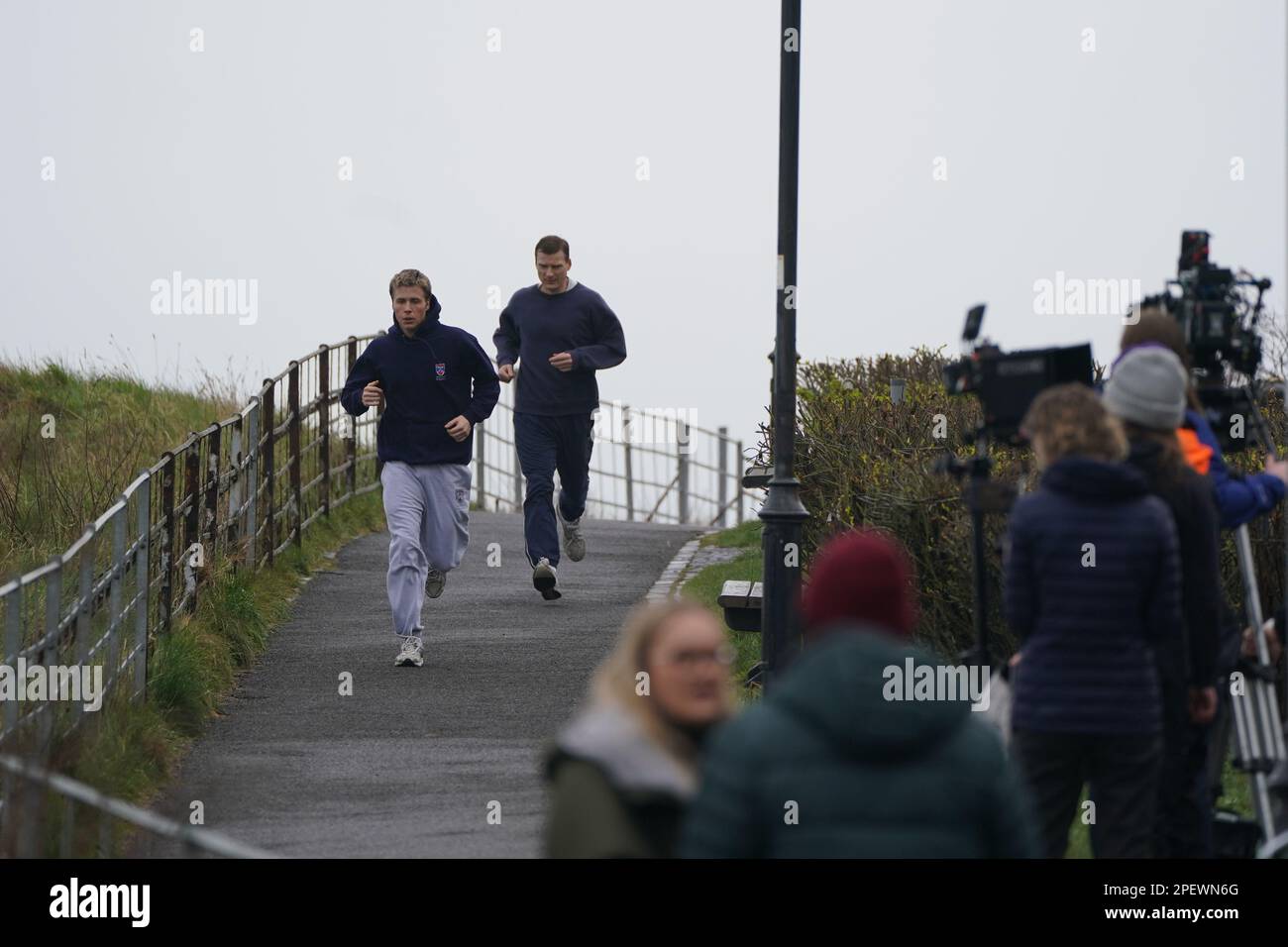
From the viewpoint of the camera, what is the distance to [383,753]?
916 centimetres

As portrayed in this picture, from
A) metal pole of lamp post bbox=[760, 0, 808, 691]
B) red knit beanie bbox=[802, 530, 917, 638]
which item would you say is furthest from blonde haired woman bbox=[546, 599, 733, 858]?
metal pole of lamp post bbox=[760, 0, 808, 691]

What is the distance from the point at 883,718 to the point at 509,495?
22467mm

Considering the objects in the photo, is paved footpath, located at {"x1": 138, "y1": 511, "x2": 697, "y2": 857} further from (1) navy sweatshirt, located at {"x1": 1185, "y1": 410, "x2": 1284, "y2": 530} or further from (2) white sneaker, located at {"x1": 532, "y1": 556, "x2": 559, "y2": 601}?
(1) navy sweatshirt, located at {"x1": 1185, "y1": 410, "x2": 1284, "y2": 530}

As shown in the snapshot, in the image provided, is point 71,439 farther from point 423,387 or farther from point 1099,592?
point 1099,592

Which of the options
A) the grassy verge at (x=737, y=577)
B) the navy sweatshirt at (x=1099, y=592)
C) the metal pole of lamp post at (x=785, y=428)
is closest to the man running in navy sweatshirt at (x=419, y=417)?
the grassy verge at (x=737, y=577)

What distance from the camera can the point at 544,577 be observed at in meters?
12.8

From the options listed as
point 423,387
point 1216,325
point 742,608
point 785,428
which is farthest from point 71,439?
point 1216,325

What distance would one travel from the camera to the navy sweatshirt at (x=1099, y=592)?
537 cm

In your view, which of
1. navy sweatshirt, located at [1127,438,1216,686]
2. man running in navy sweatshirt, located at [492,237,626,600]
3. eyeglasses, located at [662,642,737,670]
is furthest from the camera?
man running in navy sweatshirt, located at [492,237,626,600]

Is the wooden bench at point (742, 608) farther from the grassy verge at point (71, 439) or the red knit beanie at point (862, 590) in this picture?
the red knit beanie at point (862, 590)

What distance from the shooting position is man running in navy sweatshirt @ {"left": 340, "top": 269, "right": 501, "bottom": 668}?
424 inches

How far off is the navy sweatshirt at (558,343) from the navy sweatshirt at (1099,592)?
22.7ft

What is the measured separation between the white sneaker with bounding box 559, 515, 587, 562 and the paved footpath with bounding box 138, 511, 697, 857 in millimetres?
262
